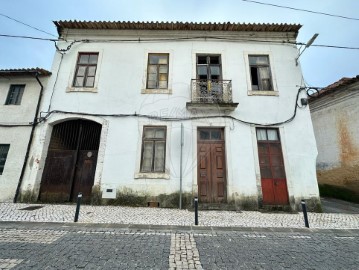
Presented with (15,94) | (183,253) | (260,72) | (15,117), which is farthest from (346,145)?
(15,94)

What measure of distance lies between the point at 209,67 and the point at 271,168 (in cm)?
529

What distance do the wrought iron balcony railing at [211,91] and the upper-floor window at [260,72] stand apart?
55.8 inches

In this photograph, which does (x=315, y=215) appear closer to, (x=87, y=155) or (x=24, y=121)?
(x=87, y=155)

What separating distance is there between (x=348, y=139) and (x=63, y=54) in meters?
14.6

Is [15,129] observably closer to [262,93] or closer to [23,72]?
[23,72]

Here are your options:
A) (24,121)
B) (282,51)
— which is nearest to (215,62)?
(282,51)

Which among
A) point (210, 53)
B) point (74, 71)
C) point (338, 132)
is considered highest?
point (210, 53)

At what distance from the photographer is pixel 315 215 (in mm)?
6293

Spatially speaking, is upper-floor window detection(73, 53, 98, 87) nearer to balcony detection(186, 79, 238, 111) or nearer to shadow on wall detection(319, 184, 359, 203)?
balcony detection(186, 79, 238, 111)

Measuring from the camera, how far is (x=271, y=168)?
7.38 m

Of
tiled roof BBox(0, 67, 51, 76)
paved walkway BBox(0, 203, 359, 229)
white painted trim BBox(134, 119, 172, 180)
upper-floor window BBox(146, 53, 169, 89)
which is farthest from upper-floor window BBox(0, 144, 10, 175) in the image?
upper-floor window BBox(146, 53, 169, 89)

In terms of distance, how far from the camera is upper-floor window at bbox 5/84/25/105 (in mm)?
A: 8295

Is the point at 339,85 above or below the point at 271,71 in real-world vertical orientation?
below

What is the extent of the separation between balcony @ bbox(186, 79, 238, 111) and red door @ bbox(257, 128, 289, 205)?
6.17 feet
